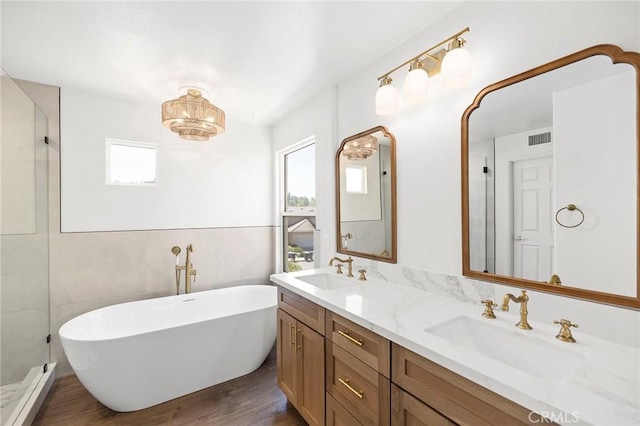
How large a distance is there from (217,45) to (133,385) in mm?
2367

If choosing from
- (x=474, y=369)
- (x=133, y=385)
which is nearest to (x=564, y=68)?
(x=474, y=369)

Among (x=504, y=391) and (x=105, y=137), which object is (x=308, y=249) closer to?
(x=105, y=137)

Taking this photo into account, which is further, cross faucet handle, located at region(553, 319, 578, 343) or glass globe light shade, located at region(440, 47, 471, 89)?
glass globe light shade, located at region(440, 47, 471, 89)

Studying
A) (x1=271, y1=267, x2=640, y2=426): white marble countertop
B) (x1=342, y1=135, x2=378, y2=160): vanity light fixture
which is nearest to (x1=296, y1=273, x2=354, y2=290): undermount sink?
(x1=271, y1=267, x2=640, y2=426): white marble countertop

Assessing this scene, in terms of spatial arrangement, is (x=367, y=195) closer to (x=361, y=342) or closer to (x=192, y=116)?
(x=361, y=342)

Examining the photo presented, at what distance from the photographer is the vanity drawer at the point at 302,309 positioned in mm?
1551

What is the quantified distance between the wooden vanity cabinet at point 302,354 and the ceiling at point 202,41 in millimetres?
1646

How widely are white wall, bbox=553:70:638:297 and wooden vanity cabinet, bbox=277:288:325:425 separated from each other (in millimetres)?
1165

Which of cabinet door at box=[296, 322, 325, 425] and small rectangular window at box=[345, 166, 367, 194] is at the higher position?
small rectangular window at box=[345, 166, 367, 194]

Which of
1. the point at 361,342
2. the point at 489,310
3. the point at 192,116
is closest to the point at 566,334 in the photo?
the point at 489,310

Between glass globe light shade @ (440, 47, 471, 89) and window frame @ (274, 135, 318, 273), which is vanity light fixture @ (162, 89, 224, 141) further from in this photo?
glass globe light shade @ (440, 47, 471, 89)

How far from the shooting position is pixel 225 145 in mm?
3293

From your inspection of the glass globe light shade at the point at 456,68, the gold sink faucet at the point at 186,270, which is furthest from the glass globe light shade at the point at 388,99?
the gold sink faucet at the point at 186,270

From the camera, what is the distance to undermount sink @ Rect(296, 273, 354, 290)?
79.0 inches
